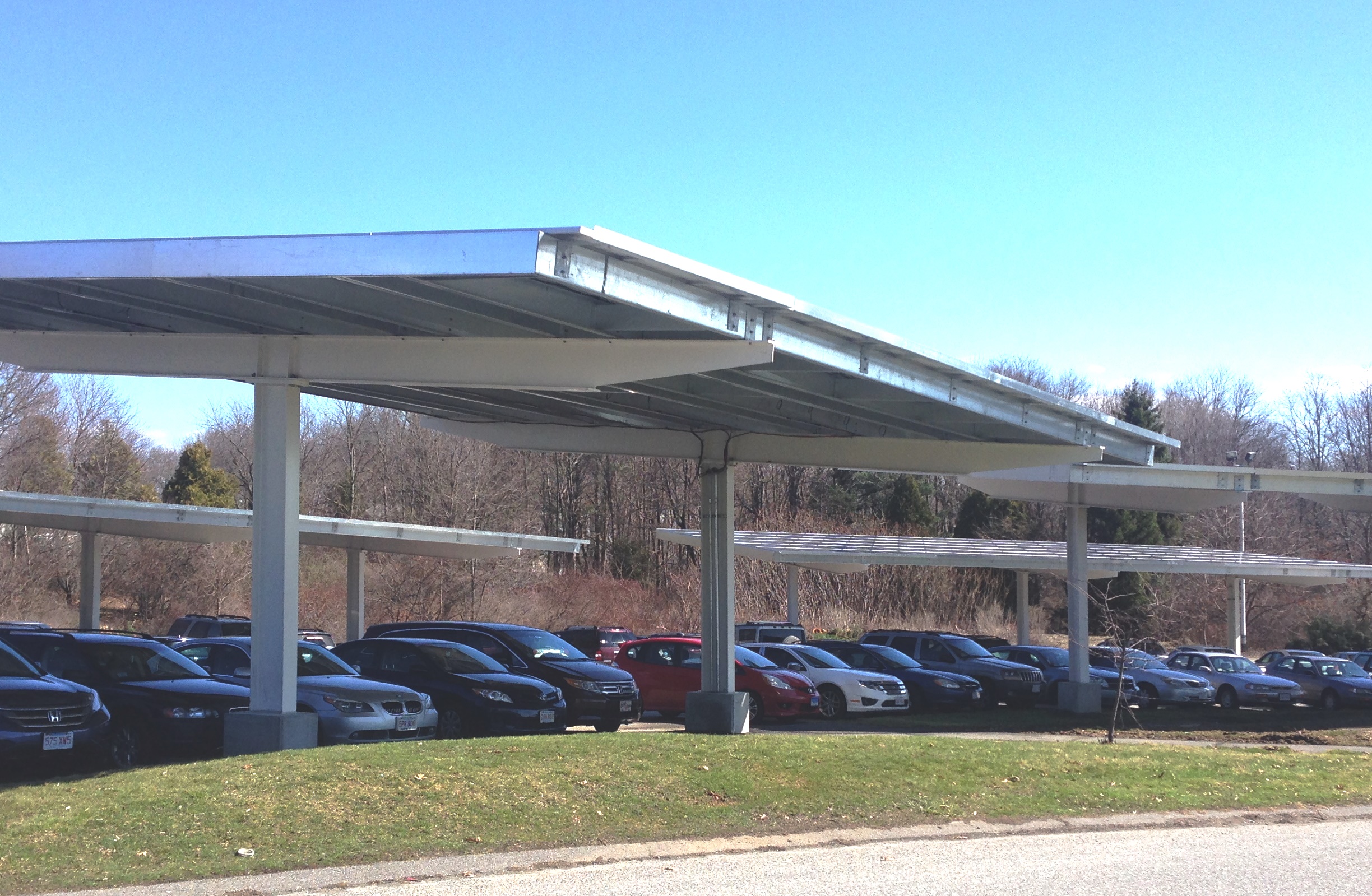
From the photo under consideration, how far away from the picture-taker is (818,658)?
77.8ft

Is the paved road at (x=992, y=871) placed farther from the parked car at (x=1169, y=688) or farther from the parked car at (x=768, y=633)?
the parked car at (x=768, y=633)

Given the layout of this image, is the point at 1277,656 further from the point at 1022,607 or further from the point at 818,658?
the point at 818,658

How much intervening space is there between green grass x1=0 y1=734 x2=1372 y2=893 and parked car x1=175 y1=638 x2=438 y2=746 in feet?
3.98

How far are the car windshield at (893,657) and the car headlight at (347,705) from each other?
44.2ft

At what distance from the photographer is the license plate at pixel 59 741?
38.5 ft

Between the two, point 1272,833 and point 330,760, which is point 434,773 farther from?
point 1272,833

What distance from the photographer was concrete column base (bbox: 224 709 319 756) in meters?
12.5

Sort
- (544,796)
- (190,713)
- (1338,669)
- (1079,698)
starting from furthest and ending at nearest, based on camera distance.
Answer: (1338,669) → (1079,698) → (190,713) → (544,796)

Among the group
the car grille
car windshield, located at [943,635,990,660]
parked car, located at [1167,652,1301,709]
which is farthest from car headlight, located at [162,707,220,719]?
parked car, located at [1167,652,1301,709]

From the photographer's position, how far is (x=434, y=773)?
11.0 m

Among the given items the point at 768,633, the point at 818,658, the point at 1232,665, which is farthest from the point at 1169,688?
the point at 768,633

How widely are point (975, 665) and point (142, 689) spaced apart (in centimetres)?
1802

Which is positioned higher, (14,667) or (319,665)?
(14,667)

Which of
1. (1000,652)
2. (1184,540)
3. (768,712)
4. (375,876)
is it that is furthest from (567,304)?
(1184,540)
